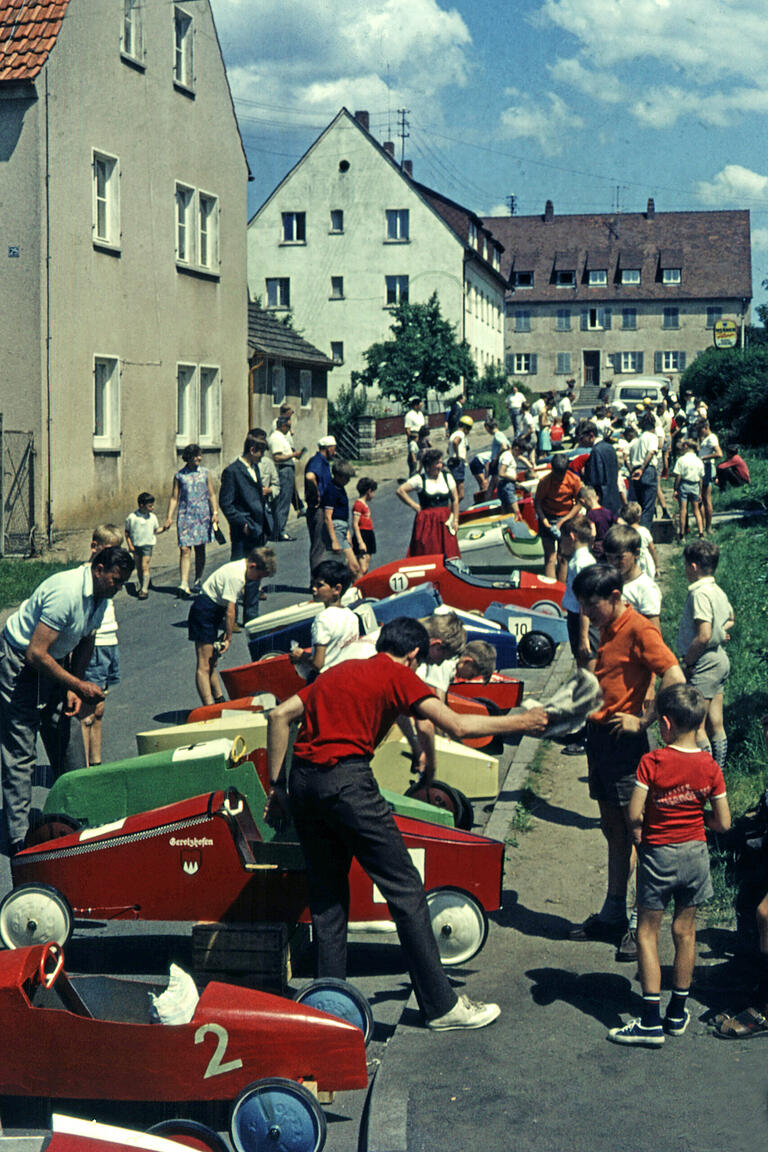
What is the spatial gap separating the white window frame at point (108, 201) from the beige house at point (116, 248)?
25 mm

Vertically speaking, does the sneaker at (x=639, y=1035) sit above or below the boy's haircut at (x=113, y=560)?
below

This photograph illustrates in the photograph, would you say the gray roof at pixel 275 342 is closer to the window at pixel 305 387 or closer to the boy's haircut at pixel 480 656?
the window at pixel 305 387

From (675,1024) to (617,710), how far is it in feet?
5.87

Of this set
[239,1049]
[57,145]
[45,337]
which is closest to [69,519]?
[45,337]

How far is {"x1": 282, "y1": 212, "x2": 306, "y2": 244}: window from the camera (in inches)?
2442

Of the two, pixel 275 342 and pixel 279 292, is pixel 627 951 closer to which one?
pixel 275 342

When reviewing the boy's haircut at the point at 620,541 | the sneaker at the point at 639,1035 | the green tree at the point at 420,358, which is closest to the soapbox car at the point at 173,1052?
the sneaker at the point at 639,1035

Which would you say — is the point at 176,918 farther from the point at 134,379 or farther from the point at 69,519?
the point at 134,379

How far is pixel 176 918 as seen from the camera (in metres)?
6.69

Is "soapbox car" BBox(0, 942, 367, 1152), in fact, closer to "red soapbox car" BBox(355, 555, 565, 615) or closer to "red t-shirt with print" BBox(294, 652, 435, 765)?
"red t-shirt with print" BBox(294, 652, 435, 765)

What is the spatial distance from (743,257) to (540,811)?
88239 millimetres

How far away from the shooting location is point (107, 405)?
78.3 feet

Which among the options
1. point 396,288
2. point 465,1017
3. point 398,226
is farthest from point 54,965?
point 398,226

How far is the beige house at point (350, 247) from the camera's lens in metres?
60.9
